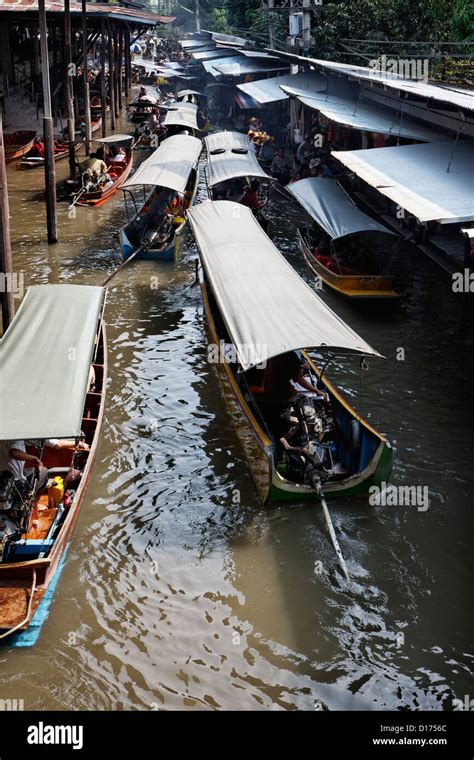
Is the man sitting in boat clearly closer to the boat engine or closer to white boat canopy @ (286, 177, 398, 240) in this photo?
white boat canopy @ (286, 177, 398, 240)

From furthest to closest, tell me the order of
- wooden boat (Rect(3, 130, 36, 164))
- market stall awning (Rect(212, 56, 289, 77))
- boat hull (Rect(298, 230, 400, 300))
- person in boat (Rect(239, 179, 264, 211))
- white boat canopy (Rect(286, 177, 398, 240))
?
market stall awning (Rect(212, 56, 289, 77)) < wooden boat (Rect(3, 130, 36, 164)) < person in boat (Rect(239, 179, 264, 211)) < white boat canopy (Rect(286, 177, 398, 240)) < boat hull (Rect(298, 230, 400, 300))

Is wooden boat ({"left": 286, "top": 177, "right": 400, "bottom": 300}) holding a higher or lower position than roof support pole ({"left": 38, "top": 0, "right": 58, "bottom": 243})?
lower

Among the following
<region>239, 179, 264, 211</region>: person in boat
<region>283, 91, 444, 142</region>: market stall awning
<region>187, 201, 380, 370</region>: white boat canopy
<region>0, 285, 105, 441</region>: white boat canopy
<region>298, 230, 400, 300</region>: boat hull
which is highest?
<region>283, 91, 444, 142</region>: market stall awning

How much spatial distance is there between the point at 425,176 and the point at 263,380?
588 cm

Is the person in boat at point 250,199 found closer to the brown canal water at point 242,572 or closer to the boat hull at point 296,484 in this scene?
the brown canal water at point 242,572

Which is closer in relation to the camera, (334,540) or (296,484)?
(334,540)

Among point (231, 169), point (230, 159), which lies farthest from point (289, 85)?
point (231, 169)

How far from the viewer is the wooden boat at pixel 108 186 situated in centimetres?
2233

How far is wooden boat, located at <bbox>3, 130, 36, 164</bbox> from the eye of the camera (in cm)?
2609

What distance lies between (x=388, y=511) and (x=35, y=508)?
423 centimetres

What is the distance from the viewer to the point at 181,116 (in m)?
31.0

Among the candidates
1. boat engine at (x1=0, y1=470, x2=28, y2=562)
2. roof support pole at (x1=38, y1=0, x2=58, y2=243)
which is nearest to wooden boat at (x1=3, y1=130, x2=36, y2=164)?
roof support pole at (x1=38, y1=0, x2=58, y2=243)

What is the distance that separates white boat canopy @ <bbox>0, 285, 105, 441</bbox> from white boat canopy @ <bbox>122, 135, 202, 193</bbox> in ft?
22.1

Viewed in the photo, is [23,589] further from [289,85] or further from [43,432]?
[289,85]
